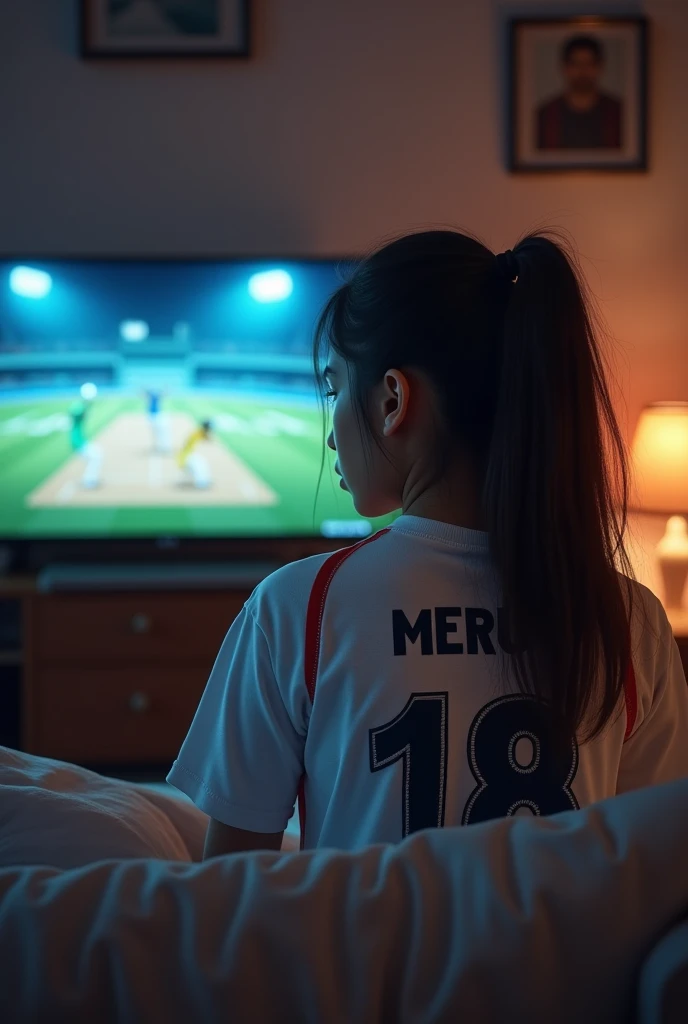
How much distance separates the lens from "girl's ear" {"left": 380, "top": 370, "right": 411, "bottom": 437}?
32.0 inches

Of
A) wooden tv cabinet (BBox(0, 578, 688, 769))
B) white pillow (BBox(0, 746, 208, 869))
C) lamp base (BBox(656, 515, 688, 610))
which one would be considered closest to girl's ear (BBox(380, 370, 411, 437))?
white pillow (BBox(0, 746, 208, 869))

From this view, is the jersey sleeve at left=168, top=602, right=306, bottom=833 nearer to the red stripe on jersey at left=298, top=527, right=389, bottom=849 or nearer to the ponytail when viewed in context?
the red stripe on jersey at left=298, top=527, right=389, bottom=849

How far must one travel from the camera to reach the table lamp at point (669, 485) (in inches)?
114

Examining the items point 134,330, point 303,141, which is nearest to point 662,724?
point 134,330

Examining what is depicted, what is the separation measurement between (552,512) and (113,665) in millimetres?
2244

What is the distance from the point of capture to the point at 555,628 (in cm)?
76

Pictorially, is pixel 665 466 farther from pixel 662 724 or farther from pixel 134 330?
pixel 662 724

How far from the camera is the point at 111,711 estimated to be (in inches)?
111

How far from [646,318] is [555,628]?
9.29ft

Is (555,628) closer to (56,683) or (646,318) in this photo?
(56,683)

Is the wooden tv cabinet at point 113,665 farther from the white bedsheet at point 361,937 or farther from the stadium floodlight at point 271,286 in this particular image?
the white bedsheet at point 361,937

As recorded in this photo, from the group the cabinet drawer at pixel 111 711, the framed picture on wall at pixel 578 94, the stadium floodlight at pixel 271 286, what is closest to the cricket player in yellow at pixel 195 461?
the stadium floodlight at pixel 271 286

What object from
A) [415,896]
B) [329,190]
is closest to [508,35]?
[329,190]

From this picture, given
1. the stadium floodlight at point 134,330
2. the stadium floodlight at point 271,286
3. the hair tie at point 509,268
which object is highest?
the stadium floodlight at point 271,286
